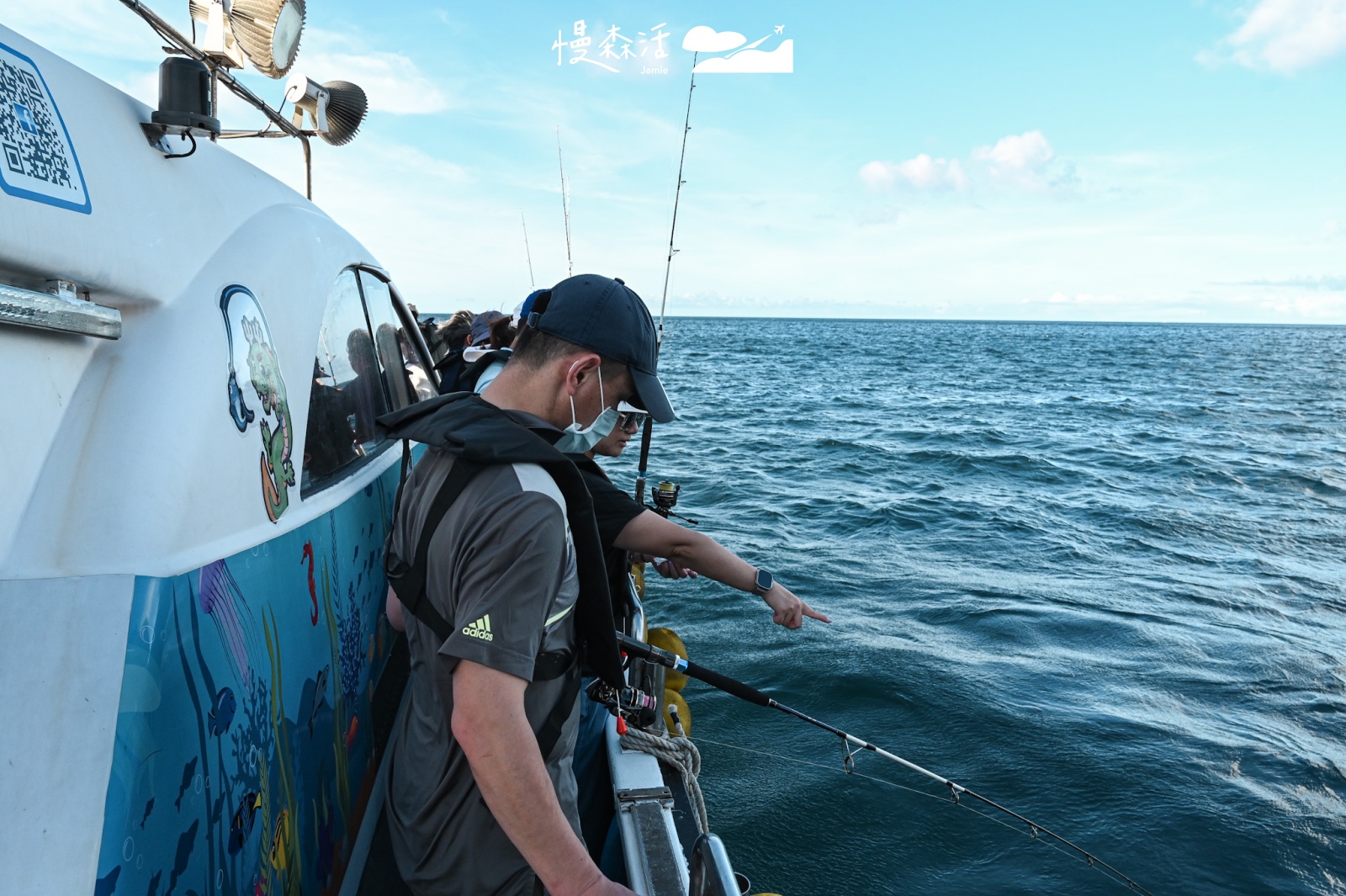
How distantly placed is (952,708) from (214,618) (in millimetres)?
5887

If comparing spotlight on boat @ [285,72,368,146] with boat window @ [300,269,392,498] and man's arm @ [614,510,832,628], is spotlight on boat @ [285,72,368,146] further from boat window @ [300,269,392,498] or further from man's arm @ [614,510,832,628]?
man's arm @ [614,510,832,628]

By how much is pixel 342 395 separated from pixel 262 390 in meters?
0.92

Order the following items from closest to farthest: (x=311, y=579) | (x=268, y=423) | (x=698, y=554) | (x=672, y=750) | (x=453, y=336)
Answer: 1. (x=268, y=423)
2. (x=311, y=579)
3. (x=672, y=750)
4. (x=698, y=554)
5. (x=453, y=336)

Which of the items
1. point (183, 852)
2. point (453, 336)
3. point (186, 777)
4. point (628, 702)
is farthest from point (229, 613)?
point (453, 336)

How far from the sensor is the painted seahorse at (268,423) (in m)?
1.80

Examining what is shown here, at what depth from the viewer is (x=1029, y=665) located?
23.1 feet

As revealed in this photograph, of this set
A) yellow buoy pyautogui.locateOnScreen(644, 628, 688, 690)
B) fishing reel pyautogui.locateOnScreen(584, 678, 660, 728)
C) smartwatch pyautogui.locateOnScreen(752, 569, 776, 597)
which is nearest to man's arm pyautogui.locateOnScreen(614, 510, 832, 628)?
smartwatch pyautogui.locateOnScreen(752, 569, 776, 597)

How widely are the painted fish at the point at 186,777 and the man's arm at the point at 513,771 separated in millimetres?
403

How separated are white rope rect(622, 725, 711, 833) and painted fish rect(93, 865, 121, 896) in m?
1.85

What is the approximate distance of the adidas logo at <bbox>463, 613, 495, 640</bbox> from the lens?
4.63ft

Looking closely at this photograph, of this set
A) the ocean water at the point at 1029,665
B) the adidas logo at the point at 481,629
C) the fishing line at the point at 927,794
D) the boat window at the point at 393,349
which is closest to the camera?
the adidas logo at the point at 481,629

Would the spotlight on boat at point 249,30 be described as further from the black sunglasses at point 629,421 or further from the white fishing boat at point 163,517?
the black sunglasses at point 629,421

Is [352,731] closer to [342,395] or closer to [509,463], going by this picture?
[342,395]

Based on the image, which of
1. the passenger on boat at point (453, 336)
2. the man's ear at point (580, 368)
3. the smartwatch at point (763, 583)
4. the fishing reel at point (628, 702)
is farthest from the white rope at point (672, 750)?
the passenger on boat at point (453, 336)
